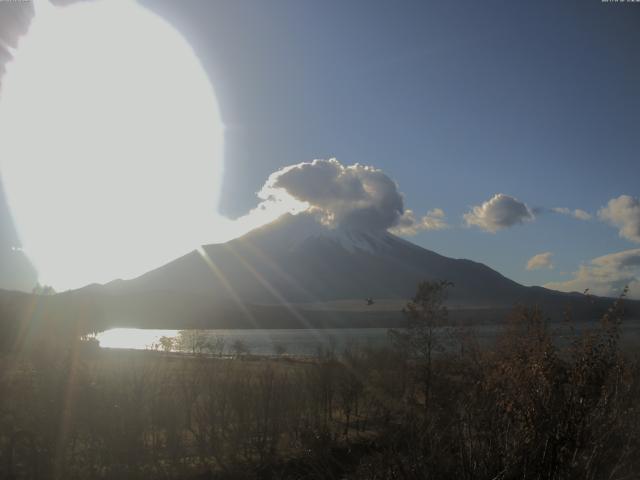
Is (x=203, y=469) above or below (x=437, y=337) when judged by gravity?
below

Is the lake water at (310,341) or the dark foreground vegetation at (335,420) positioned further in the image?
the lake water at (310,341)

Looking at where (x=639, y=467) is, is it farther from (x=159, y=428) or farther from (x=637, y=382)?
(x=159, y=428)

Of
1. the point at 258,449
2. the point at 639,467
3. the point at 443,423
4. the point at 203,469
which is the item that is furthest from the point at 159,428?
the point at 639,467

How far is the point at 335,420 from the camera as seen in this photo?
58.4 ft

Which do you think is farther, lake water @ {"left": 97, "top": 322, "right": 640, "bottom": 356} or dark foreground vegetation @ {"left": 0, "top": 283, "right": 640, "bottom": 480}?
lake water @ {"left": 97, "top": 322, "right": 640, "bottom": 356}

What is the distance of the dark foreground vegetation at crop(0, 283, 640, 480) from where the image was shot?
580 centimetres

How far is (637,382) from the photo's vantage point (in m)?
10.1

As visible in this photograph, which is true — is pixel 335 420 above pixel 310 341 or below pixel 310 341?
above

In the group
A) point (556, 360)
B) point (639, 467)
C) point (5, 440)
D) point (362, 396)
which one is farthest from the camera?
point (362, 396)

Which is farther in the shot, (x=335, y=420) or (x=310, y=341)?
(x=310, y=341)

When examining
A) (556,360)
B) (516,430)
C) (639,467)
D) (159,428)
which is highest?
(556,360)

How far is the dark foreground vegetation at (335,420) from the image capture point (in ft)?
19.0

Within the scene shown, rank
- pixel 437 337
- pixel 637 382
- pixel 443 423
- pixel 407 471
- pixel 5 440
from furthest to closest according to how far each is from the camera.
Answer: pixel 437 337, pixel 5 440, pixel 637 382, pixel 443 423, pixel 407 471

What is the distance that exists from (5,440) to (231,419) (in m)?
4.74
